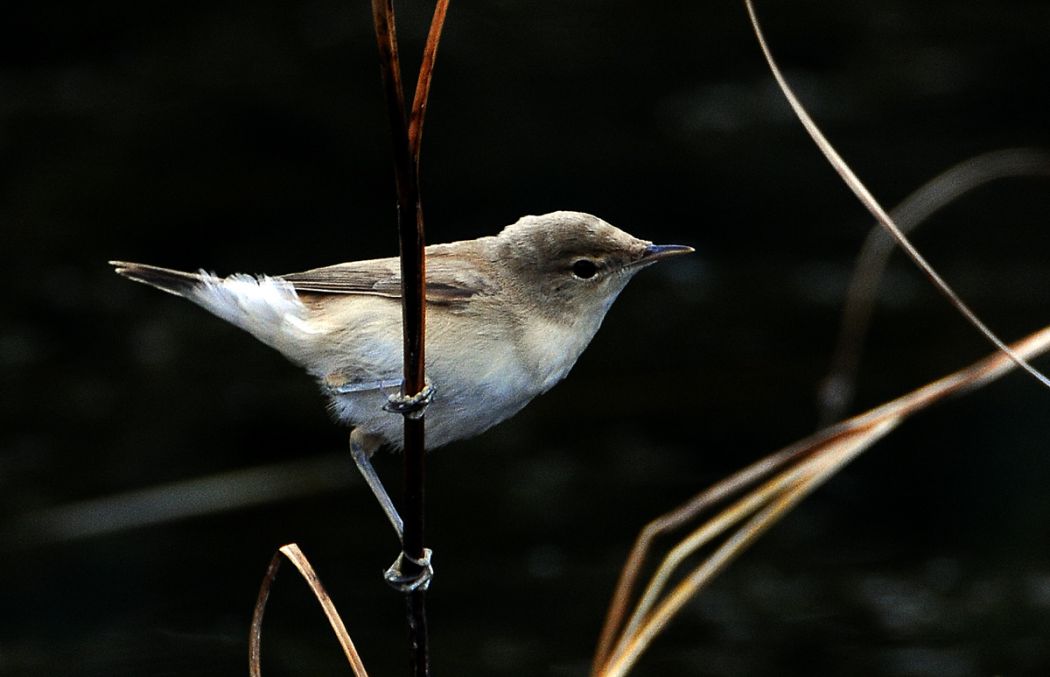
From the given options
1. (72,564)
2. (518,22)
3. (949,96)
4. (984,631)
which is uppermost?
(518,22)

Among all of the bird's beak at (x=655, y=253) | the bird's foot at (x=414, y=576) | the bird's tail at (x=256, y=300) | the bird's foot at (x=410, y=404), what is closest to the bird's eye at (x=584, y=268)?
the bird's beak at (x=655, y=253)

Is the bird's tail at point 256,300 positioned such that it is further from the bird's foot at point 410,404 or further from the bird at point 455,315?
the bird's foot at point 410,404

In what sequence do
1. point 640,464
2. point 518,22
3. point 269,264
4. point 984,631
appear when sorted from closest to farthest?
point 984,631 → point 640,464 → point 269,264 → point 518,22

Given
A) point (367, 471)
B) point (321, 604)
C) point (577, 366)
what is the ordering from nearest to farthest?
1. point (321, 604)
2. point (367, 471)
3. point (577, 366)

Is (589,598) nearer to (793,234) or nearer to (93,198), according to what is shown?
(793,234)

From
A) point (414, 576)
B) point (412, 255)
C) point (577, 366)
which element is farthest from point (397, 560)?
point (577, 366)

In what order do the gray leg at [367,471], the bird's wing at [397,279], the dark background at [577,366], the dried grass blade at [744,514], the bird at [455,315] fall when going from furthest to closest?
the dark background at [577,366] → the gray leg at [367,471] → the bird's wing at [397,279] → the bird at [455,315] → the dried grass blade at [744,514]

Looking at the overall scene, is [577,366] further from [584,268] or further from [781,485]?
[781,485]

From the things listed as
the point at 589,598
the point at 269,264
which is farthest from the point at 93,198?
the point at 589,598
